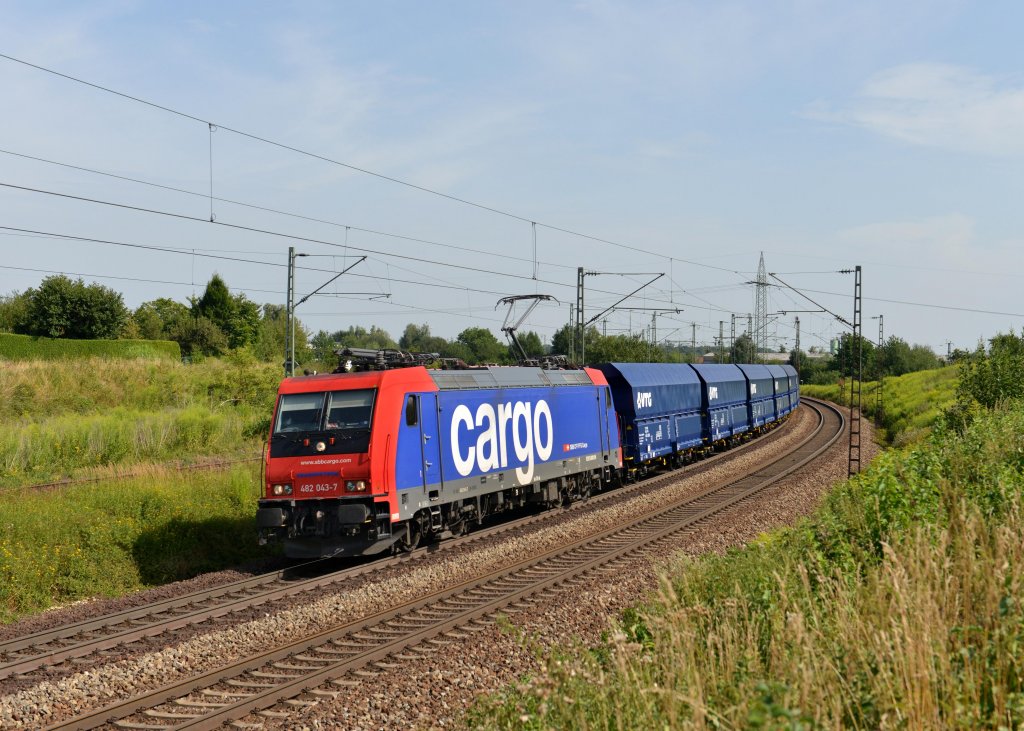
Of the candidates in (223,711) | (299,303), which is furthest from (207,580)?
(299,303)

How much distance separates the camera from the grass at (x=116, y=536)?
44.1 feet

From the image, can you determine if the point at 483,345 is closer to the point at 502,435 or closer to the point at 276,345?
the point at 276,345

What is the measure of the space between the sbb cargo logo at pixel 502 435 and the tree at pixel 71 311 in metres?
37.5

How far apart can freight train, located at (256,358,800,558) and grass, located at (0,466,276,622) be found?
2.30 m

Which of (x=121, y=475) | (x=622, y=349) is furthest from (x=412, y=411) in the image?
(x=622, y=349)

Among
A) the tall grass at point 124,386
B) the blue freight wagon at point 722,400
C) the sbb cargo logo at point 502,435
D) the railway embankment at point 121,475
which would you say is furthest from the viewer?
the blue freight wagon at point 722,400

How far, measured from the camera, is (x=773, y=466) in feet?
101

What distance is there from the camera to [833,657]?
5.40m

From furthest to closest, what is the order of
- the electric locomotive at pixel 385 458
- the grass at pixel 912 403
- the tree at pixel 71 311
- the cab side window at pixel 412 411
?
the tree at pixel 71 311
the grass at pixel 912 403
the cab side window at pixel 412 411
the electric locomotive at pixel 385 458

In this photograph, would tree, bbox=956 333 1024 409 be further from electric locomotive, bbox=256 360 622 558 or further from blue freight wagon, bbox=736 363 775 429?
electric locomotive, bbox=256 360 622 558

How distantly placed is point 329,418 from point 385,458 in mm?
1256

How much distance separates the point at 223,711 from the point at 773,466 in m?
25.5

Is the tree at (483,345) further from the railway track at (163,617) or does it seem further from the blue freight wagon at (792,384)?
the railway track at (163,617)

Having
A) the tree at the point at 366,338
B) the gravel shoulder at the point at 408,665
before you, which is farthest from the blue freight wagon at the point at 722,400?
the tree at the point at 366,338
